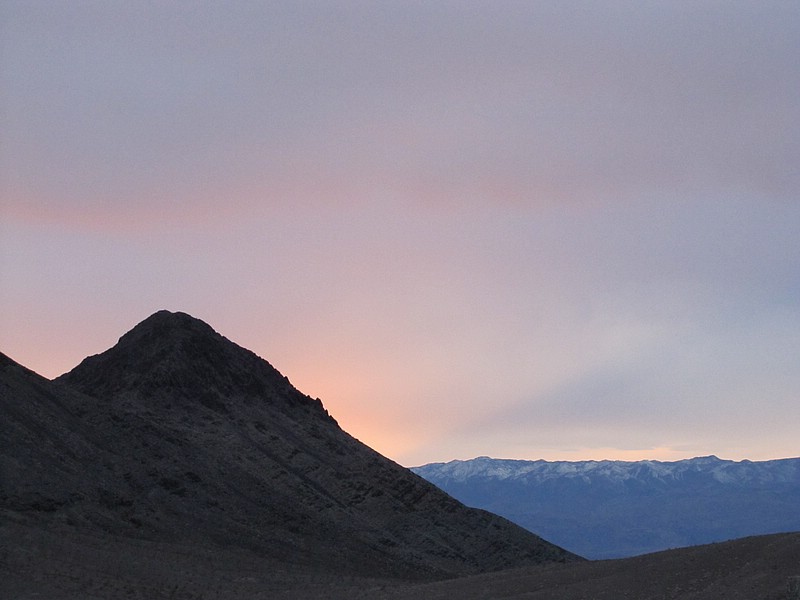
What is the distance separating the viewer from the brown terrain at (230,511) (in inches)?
1724

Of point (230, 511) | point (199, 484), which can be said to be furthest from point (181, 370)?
point (230, 511)

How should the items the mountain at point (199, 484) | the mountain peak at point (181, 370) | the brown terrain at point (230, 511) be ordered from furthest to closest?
the mountain peak at point (181, 370) → the mountain at point (199, 484) → the brown terrain at point (230, 511)

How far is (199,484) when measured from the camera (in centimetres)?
8131

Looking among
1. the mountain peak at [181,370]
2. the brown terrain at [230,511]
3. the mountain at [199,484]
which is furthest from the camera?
the mountain peak at [181,370]

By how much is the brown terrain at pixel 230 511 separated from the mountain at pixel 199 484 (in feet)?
0.62

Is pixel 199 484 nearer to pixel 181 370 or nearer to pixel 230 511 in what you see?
pixel 230 511

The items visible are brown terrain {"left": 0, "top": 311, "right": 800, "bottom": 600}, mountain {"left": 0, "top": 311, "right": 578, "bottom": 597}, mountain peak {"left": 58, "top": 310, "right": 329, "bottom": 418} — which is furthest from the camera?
mountain peak {"left": 58, "top": 310, "right": 329, "bottom": 418}

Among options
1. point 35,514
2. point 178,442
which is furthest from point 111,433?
point 35,514

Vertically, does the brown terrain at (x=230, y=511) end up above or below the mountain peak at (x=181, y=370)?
below

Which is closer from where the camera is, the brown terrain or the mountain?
the brown terrain

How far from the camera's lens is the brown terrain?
43.8 m

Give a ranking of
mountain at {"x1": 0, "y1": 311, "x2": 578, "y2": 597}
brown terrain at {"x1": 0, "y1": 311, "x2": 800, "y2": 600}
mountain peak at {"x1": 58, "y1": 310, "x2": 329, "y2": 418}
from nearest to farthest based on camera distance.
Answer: brown terrain at {"x1": 0, "y1": 311, "x2": 800, "y2": 600} < mountain at {"x1": 0, "y1": 311, "x2": 578, "y2": 597} < mountain peak at {"x1": 58, "y1": 310, "x2": 329, "y2": 418}

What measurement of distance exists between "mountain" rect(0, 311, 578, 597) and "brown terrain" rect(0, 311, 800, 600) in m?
0.19

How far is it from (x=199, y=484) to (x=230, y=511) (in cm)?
428
